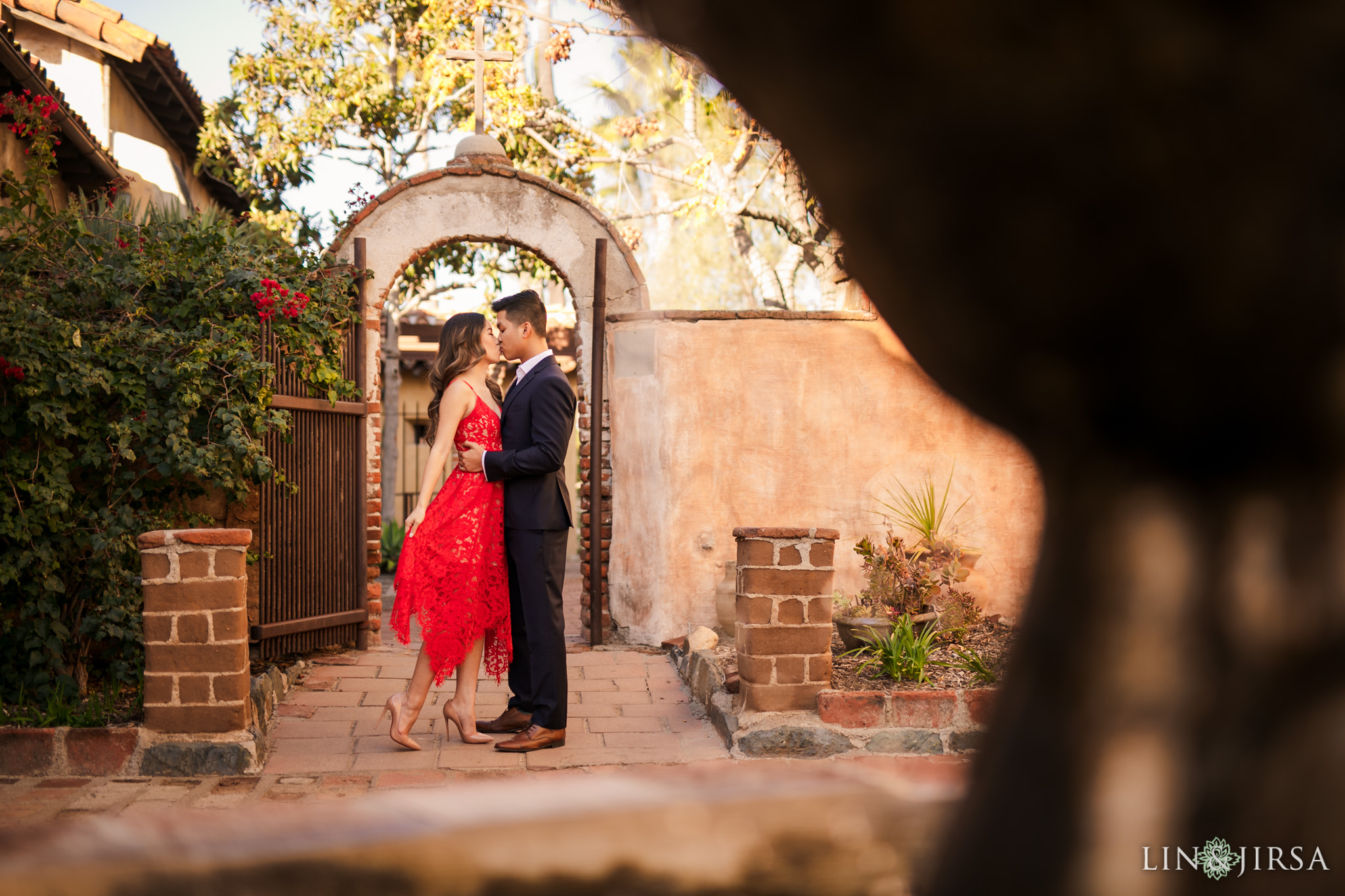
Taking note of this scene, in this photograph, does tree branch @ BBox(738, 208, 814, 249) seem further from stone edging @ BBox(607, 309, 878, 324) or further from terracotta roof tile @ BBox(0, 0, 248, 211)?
terracotta roof tile @ BBox(0, 0, 248, 211)

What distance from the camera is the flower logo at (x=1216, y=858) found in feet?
1.76

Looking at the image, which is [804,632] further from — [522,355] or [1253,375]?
[1253,375]

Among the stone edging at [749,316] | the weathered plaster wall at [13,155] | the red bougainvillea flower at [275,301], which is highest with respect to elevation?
the weathered plaster wall at [13,155]

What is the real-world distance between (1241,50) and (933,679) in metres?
4.82

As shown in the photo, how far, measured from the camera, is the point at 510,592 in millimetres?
4668

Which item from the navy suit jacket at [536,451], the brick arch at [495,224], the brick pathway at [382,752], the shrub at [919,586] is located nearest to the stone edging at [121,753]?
the brick pathway at [382,752]

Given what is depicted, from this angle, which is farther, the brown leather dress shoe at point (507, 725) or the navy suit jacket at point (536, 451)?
the brown leather dress shoe at point (507, 725)

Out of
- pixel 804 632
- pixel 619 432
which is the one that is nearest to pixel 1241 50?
pixel 804 632

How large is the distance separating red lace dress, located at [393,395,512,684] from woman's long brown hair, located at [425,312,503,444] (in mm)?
174

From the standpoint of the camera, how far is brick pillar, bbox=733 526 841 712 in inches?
178

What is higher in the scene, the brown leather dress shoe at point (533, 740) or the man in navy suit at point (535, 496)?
the man in navy suit at point (535, 496)

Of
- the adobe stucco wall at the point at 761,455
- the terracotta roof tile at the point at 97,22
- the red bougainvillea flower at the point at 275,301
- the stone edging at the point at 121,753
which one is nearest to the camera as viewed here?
the stone edging at the point at 121,753

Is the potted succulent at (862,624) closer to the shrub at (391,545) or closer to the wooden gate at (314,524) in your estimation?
the wooden gate at (314,524)

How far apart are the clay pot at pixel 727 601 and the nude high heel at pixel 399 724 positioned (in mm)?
2675
